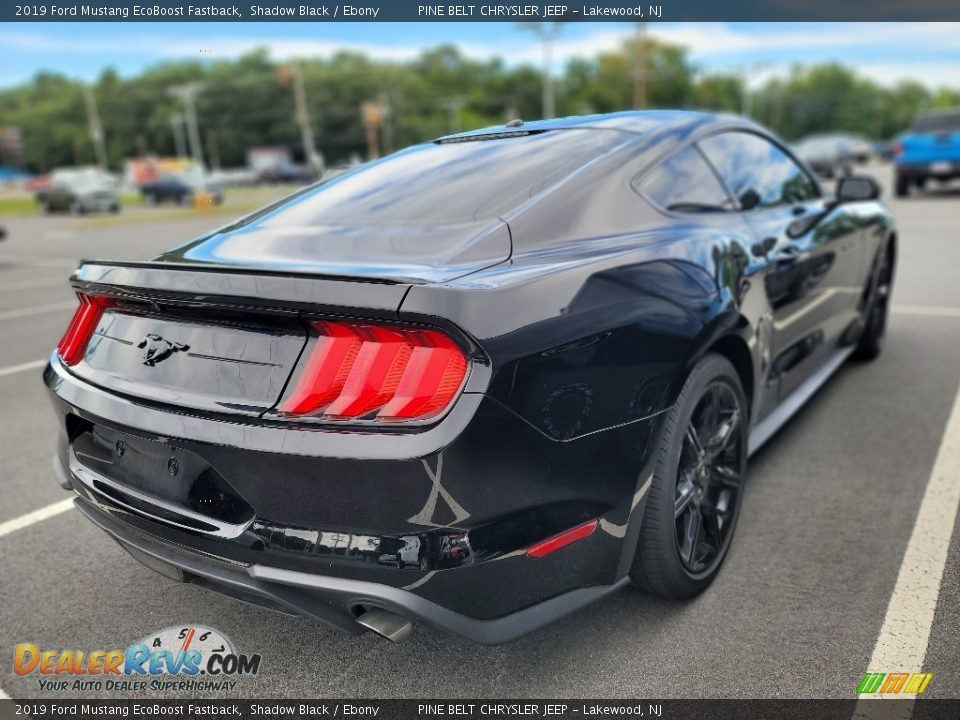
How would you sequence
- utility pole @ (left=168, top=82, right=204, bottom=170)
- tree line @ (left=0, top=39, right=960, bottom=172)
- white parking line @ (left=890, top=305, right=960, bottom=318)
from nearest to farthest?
white parking line @ (left=890, top=305, right=960, bottom=318)
utility pole @ (left=168, top=82, right=204, bottom=170)
tree line @ (left=0, top=39, right=960, bottom=172)

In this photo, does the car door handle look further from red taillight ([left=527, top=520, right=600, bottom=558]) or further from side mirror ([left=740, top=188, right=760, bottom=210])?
red taillight ([left=527, top=520, right=600, bottom=558])

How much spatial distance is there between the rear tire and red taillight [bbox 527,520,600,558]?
299mm

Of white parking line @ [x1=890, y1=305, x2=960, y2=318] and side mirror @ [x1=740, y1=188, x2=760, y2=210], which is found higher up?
side mirror @ [x1=740, y1=188, x2=760, y2=210]

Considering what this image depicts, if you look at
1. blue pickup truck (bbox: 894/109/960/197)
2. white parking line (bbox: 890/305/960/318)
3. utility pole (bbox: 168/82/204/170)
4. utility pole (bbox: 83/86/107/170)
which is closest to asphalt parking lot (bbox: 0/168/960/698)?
white parking line (bbox: 890/305/960/318)

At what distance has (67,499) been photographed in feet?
12.0

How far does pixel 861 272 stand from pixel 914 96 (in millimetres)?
168640

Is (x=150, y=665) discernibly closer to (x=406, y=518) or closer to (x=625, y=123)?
(x=406, y=518)

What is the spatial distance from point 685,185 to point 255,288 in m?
1.69

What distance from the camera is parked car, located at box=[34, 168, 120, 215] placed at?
3048 cm

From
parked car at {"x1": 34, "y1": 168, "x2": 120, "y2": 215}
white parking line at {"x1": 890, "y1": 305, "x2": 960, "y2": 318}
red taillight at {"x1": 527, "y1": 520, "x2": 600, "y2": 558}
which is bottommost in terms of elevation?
parked car at {"x1": 34, "y1": 168, "x2": 120, "y2": 215}

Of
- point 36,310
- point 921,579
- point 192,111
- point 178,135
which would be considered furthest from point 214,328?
point 178,135

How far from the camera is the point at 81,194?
30.4 metres

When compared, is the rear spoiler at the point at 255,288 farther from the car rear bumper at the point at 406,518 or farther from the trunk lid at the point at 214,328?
the car rear bumper at the point at 406,518

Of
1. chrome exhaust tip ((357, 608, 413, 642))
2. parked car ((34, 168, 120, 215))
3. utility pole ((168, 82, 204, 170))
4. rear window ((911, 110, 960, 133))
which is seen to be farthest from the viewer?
utility pole ((168, 82, 204, 170))
